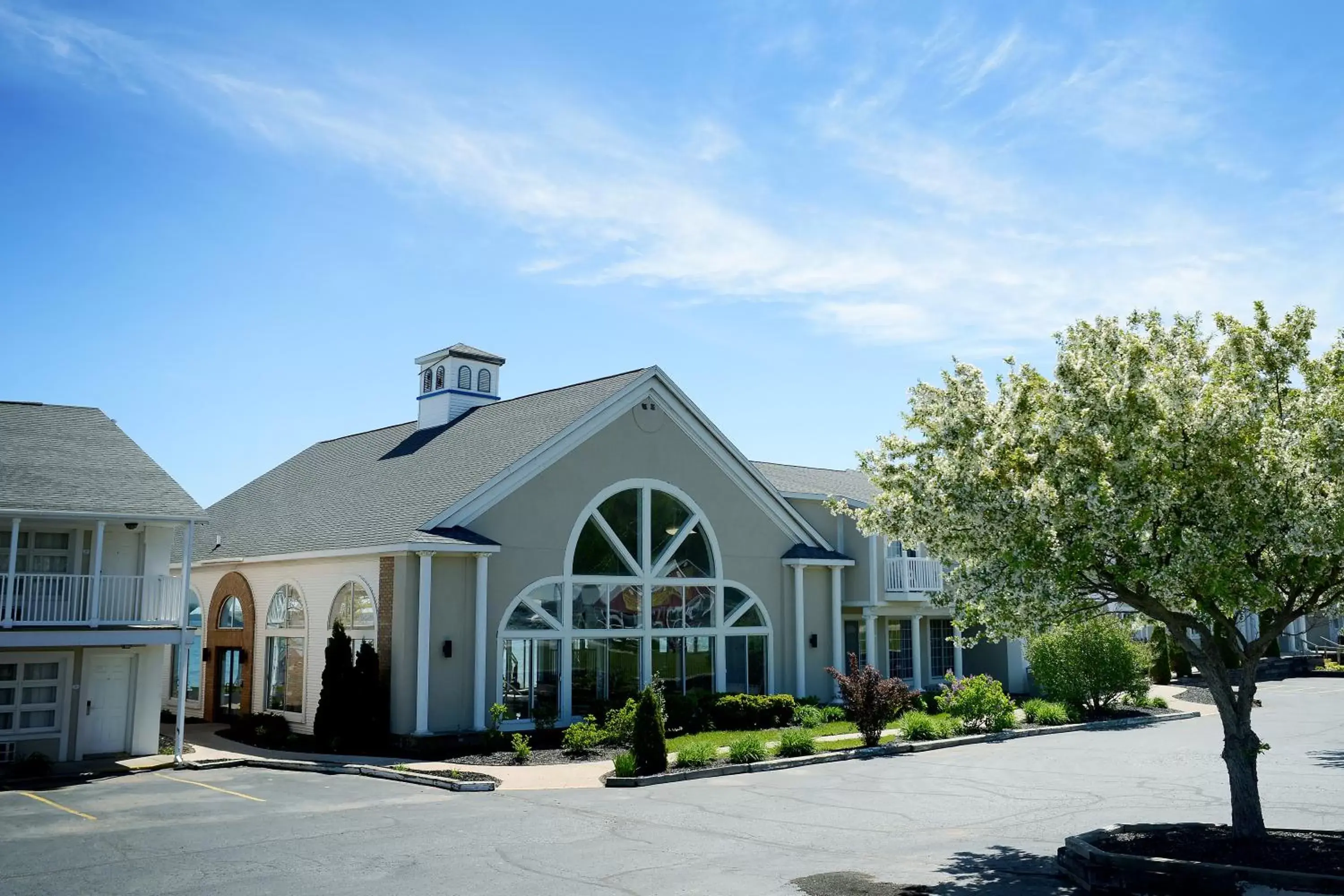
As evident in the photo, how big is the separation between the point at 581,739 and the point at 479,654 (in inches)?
115

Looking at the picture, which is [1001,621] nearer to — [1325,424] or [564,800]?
[1325,424]

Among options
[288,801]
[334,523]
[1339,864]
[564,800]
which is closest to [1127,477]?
[1339,864]

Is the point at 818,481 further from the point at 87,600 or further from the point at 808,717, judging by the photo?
the point at 87,600

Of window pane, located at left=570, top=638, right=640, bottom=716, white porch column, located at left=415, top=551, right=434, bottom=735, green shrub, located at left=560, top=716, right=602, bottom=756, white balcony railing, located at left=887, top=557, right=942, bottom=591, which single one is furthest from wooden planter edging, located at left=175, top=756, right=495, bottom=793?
white balcony railing, located at left=887, top=557, right=942, bottom=591

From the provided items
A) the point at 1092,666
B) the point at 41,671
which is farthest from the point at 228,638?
the point at 1092,666

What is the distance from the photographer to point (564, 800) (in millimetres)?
16328

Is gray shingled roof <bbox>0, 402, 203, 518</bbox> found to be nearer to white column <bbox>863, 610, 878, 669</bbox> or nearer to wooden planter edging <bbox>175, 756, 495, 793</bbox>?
wooden planter edging <bbox>175, 756, 495, 793</bbox>

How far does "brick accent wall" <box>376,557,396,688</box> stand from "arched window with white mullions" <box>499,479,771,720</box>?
2.30 meters

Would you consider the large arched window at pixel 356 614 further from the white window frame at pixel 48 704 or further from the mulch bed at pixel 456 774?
the white window frame at pixel 48 704

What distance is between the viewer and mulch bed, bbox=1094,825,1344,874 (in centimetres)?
1020

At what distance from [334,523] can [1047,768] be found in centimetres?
1645

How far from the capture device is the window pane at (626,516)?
25609 mm

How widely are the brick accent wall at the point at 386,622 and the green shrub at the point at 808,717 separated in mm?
9000

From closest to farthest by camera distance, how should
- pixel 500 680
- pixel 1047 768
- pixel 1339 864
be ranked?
pixel 1339 864 < pixel 1047 768 < pixel 500 680
